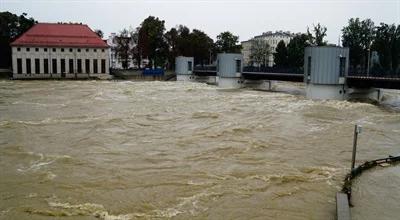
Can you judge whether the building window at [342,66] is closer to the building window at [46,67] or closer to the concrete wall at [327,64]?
the concrete wall at [327,64]

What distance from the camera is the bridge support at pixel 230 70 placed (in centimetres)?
6662

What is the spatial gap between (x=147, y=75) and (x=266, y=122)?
6509 cm

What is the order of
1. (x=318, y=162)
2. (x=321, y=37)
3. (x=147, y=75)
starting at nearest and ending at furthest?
(x=318, y=162) → (x=321, y=37) → (x=147, y=75)

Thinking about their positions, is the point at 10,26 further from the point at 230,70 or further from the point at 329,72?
the point at 329,72

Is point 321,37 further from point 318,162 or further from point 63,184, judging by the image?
point 63,184

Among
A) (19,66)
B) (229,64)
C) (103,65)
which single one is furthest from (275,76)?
(19,66)

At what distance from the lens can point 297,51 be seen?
92.5 metres

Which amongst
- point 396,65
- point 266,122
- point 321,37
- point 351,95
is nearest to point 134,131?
point 266,122

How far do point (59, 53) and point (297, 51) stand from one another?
49.3m

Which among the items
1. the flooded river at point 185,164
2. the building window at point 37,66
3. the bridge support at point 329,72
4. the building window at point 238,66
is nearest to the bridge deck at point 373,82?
the bridge support at point 329,72

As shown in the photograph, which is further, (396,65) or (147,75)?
(147,75)

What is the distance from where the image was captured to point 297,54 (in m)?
92.7

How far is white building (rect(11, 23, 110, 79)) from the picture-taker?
8619cm

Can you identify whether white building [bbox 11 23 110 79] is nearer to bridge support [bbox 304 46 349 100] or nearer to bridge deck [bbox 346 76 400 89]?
bridge support [bbox 304 46 349 100]
